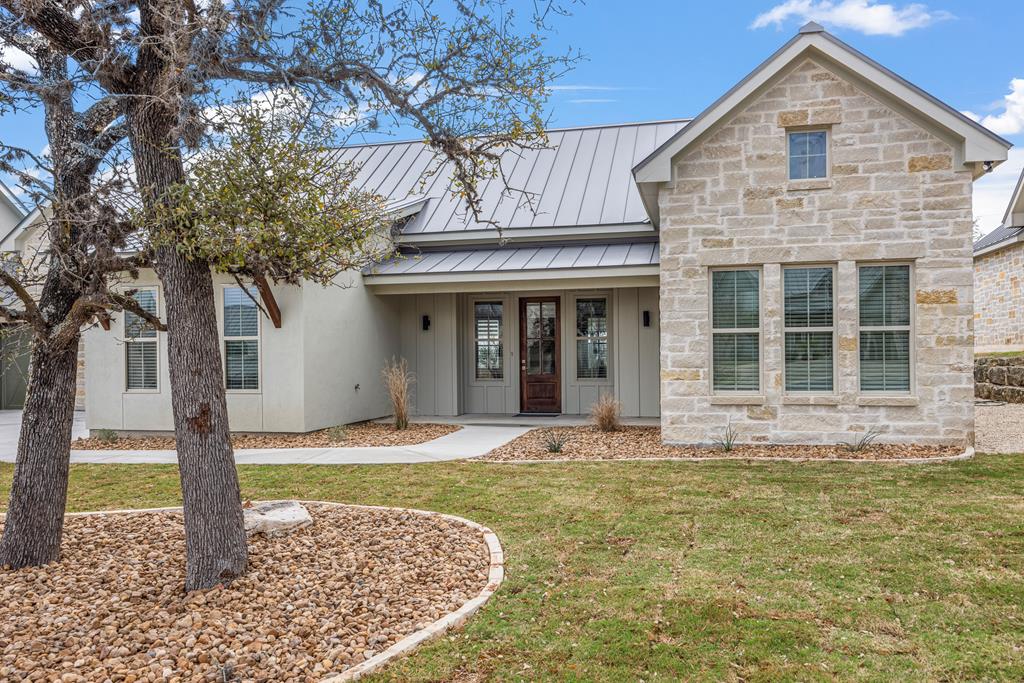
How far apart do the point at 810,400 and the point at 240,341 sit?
8061mm

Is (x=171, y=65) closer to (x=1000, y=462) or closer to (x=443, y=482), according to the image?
(x=443, y=482)

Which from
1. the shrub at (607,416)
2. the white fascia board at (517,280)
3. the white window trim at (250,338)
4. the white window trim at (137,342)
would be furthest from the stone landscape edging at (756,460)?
the white window trim at (137,342)

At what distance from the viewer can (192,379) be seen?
13.3ft

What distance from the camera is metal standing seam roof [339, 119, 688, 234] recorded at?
12430 millimetres

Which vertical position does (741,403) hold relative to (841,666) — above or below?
above

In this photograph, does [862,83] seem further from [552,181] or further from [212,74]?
[212,74]

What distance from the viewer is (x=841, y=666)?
3.16 m

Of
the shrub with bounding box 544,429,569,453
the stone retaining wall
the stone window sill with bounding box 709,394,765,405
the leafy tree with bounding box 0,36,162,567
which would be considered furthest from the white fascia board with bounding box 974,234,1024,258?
the leafy tree with bounding box 0,36,162,567

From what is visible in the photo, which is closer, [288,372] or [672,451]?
[672,451]

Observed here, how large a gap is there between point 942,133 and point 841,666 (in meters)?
7.59

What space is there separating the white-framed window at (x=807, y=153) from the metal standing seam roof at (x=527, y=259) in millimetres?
2376

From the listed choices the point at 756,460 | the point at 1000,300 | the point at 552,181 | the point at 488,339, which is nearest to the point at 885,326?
the point at 756,460

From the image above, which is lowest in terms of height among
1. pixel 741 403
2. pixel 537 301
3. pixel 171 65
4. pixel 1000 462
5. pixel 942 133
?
pixel 1000 462

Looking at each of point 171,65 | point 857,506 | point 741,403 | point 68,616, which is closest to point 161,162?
point 171,65
